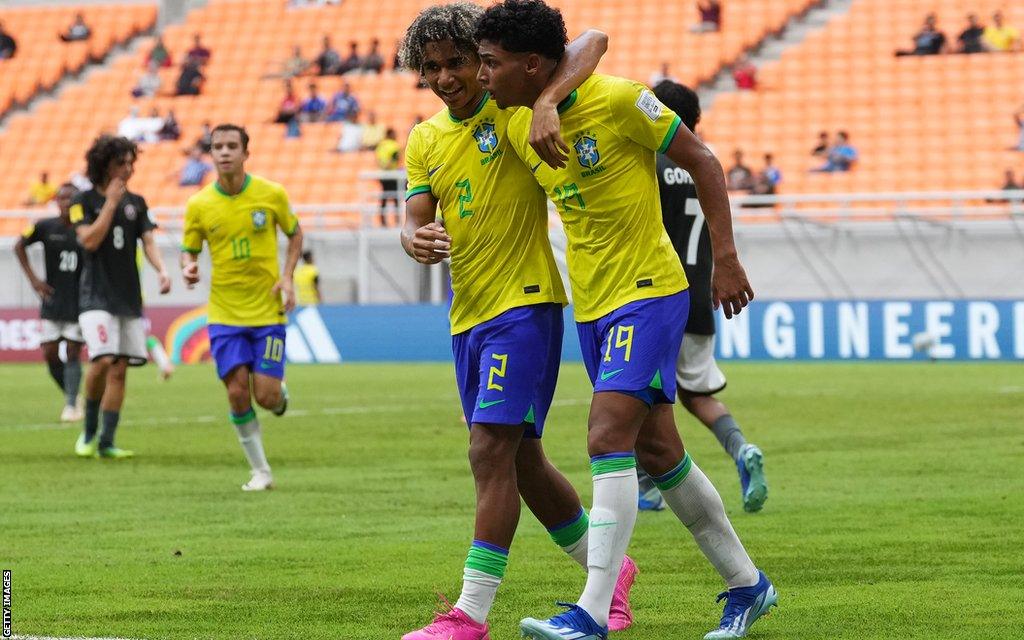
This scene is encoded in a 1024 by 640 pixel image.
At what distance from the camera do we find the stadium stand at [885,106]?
29.2 m

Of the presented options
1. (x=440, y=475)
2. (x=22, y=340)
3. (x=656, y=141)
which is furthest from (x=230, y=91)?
(x=656, y=141)

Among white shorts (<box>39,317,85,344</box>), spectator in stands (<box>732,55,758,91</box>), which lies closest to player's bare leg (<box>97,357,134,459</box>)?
white shorts (<box>39,317,85,344</box>)

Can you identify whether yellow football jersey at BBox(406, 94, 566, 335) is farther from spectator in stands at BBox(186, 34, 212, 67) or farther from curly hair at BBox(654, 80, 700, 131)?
spectator in stands at BBox(186, 34, 212, 67)

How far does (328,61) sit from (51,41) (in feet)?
27.4

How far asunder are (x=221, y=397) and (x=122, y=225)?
694cm

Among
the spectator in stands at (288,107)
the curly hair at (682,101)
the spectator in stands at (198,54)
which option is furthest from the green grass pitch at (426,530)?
the spectator in stands at (198,54)

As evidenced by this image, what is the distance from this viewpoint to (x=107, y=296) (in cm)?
1333

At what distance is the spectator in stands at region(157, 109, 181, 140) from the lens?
117 ft

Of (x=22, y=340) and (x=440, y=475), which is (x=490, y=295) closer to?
(x=440, y=475)

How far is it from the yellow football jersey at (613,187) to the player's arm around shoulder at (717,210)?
70 millimetres

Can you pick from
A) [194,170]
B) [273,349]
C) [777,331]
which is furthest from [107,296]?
[194,170]

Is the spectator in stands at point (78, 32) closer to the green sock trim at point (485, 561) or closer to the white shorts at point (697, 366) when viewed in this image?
the white shorts at point (697, 366)

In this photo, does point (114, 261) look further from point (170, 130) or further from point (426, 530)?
point (170, 130)

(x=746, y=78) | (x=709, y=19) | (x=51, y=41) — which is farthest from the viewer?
(x=51, y=41)
